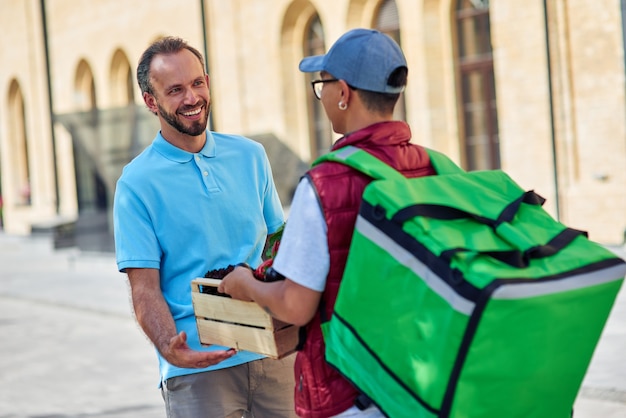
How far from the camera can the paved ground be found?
6938 mm

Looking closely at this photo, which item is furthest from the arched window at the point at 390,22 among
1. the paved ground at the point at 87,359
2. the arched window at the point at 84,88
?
the arched window at the point at 84,88

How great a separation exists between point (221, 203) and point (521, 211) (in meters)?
1.10

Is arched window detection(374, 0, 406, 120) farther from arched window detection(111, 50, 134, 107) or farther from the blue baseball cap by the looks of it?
the blue baseball cap

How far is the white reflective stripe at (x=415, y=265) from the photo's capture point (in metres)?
1.95

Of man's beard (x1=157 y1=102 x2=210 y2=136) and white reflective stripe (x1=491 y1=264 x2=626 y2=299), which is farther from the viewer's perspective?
man's beard (x1=157 y1=102 x2=210 y2=136)

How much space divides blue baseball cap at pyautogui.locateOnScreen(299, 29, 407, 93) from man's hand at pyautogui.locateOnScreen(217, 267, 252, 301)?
0.56 metres

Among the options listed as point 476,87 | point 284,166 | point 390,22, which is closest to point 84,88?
point 284,166

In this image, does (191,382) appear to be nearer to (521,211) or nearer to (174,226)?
(174,226)

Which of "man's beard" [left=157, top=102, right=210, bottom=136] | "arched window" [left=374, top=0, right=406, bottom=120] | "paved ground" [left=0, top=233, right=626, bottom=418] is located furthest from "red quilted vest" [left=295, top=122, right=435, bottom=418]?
"arched window" [left=374, top=0, right=406, bottom=120]

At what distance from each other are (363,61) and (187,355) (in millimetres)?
1053

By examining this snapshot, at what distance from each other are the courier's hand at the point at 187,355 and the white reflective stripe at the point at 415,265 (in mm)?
817

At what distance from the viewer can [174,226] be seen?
2.99 meters

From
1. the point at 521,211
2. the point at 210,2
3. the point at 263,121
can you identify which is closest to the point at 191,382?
the point at 521,211

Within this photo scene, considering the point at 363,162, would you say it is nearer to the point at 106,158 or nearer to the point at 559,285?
the point at 559,285
